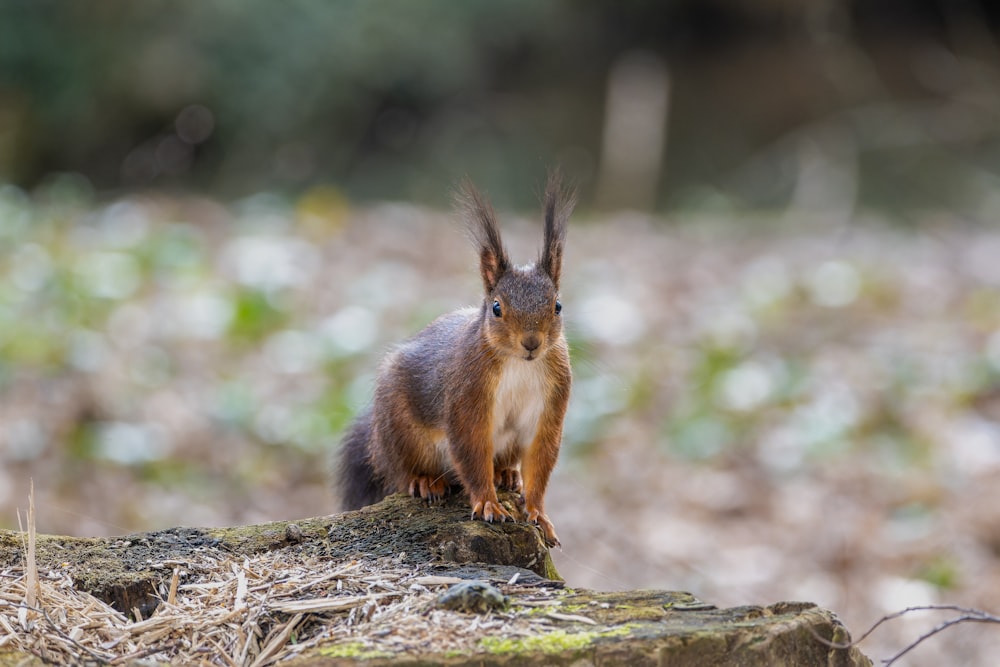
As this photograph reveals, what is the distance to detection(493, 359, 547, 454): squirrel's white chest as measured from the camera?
8.42 feet

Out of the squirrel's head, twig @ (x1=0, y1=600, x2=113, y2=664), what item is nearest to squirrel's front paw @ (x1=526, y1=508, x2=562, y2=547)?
the squirrel's head

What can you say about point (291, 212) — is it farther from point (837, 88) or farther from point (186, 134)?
point (837, 88)

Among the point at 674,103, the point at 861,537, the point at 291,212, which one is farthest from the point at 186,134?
the point at 861,537

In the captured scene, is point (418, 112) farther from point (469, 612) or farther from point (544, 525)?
point (469, 612)

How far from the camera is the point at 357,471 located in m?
3.13

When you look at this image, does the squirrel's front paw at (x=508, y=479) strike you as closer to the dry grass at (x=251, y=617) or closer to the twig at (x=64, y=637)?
the dry grass at (x=251, y=617)

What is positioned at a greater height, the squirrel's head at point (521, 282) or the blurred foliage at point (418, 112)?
the blurred foliage at point (418, 112)

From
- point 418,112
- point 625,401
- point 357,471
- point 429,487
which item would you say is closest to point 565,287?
point 625,401

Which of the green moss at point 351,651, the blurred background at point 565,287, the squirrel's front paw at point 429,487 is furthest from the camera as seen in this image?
the blurred background at point 565,287

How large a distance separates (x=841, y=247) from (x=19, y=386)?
5512 mm

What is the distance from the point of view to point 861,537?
442cm

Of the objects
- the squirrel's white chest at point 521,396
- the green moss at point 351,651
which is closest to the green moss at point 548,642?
the green moss at point 351,651

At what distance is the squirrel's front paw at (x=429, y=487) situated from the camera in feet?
8.73

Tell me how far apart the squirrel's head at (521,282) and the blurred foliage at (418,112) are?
24.0 ft
